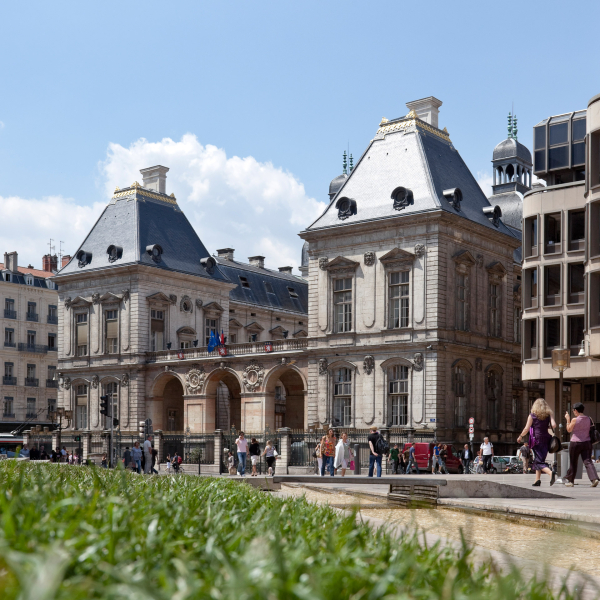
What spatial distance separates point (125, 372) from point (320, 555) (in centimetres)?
5850

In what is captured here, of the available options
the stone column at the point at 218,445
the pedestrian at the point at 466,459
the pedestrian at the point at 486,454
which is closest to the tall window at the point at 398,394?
the pedestrian at the point at 466,459

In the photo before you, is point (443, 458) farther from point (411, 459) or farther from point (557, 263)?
point (557, 263)

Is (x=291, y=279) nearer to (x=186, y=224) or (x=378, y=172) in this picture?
(x=186, y=224)

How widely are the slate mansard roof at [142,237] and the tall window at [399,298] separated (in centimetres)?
1854

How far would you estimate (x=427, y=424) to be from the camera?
158 ft

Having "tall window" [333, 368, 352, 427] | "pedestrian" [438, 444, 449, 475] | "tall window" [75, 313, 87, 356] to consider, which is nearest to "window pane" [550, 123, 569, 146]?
"tall window" [333, 368, 352, 427]

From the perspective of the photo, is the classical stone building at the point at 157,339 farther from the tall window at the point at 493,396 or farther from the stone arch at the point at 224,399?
the tall window at the point at 493,396

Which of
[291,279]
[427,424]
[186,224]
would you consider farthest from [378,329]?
[291,279]

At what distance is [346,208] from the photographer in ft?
175

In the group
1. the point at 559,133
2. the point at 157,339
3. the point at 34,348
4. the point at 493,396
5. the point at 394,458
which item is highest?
the point at 559,133

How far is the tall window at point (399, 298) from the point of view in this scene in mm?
50156

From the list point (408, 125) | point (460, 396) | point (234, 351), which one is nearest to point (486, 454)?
point (460, 396)

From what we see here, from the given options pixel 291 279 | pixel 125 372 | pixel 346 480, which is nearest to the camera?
pixel 346 480

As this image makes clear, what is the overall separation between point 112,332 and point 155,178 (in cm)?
1441
